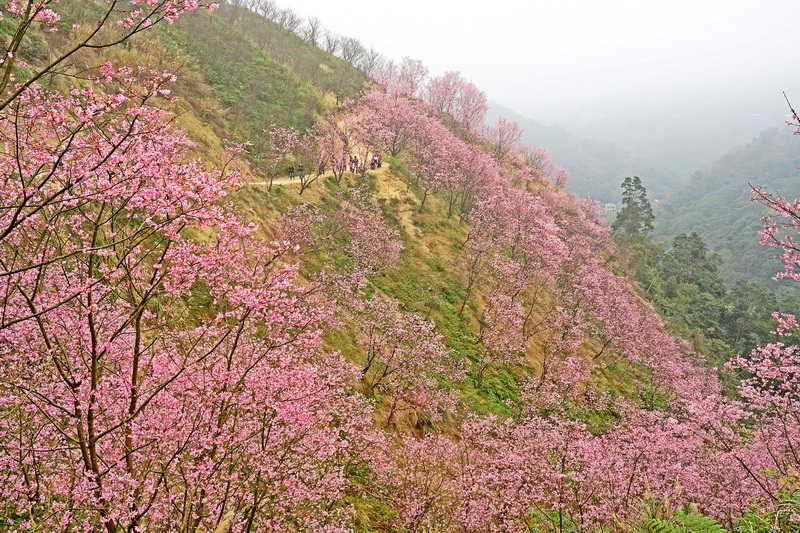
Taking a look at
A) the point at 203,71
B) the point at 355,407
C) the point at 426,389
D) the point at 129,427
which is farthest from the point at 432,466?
the point at 203,71

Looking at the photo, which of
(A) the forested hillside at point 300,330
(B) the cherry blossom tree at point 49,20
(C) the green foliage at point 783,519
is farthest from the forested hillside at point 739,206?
(B) the cherry blossom tree at point 49,20

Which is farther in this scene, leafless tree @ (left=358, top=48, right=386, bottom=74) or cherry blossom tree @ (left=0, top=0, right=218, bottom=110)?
leafless tree @ (left=358, top=48, right=386, bottom=74)

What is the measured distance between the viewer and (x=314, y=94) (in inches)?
1665

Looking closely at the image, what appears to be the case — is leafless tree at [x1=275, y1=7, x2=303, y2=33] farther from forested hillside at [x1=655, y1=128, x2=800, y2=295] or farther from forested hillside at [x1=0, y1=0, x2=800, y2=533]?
forested hillside at [x1=655, y1=128, x2=800, y2=295]

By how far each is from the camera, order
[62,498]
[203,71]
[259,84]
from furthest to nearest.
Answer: [259,84], [203,71], [62,498]

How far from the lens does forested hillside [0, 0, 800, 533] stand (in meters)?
5.37

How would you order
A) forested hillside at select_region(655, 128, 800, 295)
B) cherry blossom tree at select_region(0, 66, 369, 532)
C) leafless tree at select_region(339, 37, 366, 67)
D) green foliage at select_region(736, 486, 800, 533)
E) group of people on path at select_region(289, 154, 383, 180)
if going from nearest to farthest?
cherry blossom tree at select_region(0, 66, 369, 532), green foliage at select_region(736, 486, 800, 533), group of people on path at select_region(289, 154, 383, 180), leafless tree at select_region(339, 37, 366, 67), forested hillside at select_region(655, 128, 800, 295)

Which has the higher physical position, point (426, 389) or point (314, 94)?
point (314, 94)

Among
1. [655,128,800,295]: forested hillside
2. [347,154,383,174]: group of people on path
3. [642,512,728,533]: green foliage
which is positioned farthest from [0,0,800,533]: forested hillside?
[655,128,800,295]: forested hillside

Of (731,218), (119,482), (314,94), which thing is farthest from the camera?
(731,218)

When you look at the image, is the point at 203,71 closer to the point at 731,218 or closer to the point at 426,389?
the point at 426,389

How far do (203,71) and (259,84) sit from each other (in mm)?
4929

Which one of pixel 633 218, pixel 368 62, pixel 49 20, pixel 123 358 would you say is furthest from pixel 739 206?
pixel 49 20

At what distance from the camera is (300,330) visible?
11523 mm
